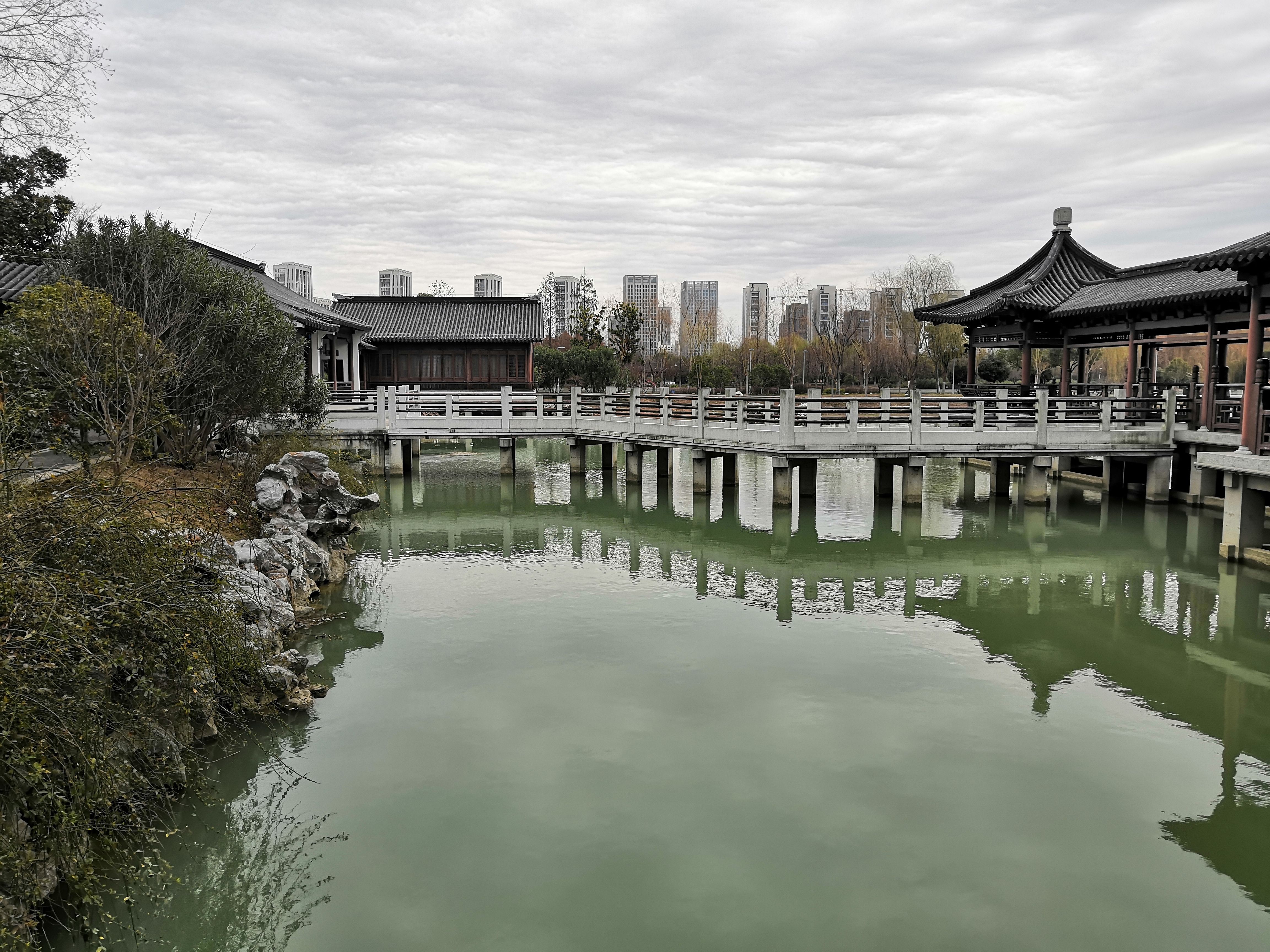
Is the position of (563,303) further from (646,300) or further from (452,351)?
(452,351)

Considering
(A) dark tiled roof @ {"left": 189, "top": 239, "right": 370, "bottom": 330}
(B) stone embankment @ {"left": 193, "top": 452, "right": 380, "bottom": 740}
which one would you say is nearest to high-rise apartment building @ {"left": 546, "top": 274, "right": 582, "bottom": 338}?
(A) dark tiled roof @ {"left": 189, "top": 239, "right": 370, "bottom": 330}

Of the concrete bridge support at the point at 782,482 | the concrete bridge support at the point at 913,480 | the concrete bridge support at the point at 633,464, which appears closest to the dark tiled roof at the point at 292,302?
the concrete bridge support at the point at 633,464

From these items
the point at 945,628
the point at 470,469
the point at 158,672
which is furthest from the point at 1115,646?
the point at 470,469

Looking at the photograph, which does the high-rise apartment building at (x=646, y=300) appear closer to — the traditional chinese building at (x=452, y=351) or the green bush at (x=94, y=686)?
the traditional chinese building at (x=452, y=351)

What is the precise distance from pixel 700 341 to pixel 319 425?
39.0 meters

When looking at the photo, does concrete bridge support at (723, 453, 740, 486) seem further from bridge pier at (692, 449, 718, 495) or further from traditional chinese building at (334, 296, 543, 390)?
traditional chinese building at (334, 296, 543, 390)

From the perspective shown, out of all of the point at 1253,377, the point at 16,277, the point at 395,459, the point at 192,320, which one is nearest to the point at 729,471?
the point at 395,459

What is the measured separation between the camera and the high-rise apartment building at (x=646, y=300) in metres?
73.5

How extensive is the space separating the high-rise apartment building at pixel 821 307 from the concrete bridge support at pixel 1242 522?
41185 millimetres

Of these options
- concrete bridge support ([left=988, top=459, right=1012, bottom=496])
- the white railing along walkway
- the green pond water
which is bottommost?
the green pond water

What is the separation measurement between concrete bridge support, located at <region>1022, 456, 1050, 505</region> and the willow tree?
543 inches

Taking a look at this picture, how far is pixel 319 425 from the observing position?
18.5 m

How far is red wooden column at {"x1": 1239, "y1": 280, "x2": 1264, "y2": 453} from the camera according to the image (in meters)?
12.1

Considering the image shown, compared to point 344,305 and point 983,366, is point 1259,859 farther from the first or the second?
point 983,366
